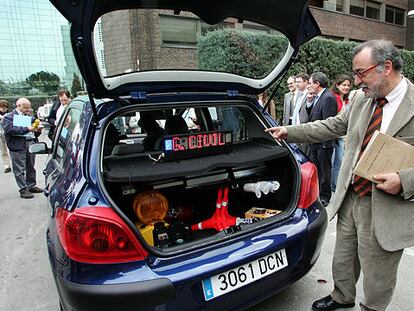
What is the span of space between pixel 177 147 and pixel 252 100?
31.2 inches

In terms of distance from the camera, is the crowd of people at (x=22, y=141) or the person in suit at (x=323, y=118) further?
the crowd of people at (x=22, y=141)

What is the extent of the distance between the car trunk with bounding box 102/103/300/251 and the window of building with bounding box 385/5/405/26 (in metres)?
26.2

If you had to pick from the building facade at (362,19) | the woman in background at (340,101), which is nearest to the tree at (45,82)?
the building facade at (362,19)

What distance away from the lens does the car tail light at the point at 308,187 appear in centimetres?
222

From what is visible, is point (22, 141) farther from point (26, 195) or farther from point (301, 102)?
point (301, 102)

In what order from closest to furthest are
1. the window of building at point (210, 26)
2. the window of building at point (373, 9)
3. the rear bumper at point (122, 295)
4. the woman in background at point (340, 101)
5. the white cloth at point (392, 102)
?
the rear bumper at point (122, 295) → the white cloth at point (392, 102) → the window of building at point (210, 26) → the woman in background at point (340, 101) → the window of building at point (373, 9)

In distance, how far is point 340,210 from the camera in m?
2.11

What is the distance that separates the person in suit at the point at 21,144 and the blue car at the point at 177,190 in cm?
293

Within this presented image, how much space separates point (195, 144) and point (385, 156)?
1137mm

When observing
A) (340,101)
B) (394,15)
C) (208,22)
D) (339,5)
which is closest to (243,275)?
(208,22)

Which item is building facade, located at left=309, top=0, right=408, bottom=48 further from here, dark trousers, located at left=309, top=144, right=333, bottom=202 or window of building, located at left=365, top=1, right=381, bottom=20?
dark trousers, located at left=309, top=144, right=333, bottom=202

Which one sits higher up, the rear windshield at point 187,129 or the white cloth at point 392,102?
the white cloth at point 392,102

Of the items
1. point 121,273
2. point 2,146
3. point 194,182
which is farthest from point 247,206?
point 2,146

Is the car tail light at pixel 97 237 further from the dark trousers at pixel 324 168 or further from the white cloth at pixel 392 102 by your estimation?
the dark trousers at pixel 324 168
